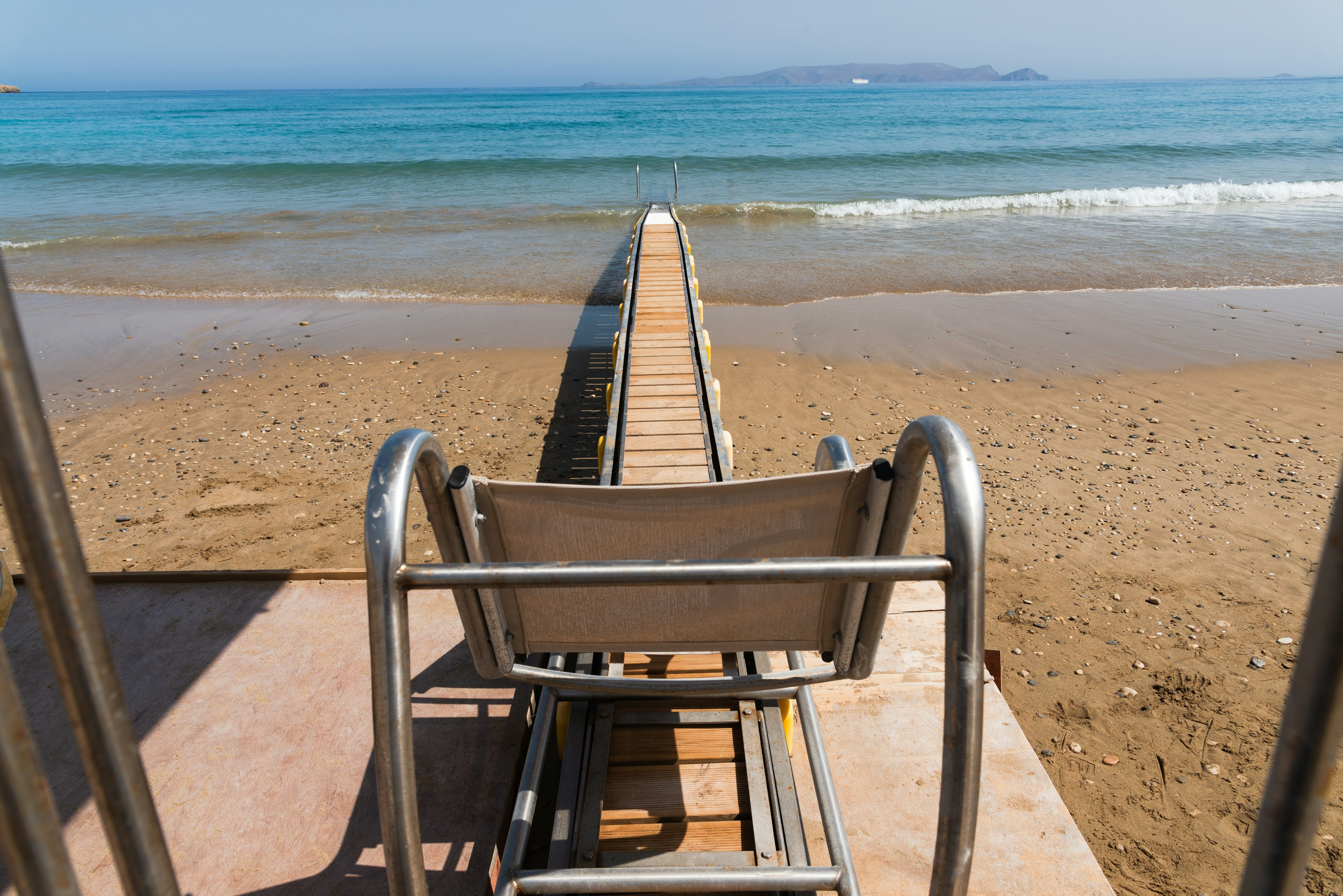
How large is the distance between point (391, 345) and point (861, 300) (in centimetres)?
584

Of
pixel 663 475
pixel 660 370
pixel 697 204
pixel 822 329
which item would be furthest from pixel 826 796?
pixel 697 204

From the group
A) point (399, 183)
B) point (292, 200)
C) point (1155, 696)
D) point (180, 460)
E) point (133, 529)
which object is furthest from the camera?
point (399, 183)

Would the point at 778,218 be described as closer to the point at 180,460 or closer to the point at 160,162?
the point at 180,460

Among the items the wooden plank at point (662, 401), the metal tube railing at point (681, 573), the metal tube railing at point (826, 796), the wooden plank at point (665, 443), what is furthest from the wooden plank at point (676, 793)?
the wooden plank at point (662, 401)

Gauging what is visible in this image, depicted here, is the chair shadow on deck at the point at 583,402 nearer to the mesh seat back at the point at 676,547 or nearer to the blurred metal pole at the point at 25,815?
the mesh seat back at the point at 676,547

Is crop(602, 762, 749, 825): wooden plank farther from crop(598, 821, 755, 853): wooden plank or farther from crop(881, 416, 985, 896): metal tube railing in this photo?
crop(881, 416, 985, 896): metal tube railing

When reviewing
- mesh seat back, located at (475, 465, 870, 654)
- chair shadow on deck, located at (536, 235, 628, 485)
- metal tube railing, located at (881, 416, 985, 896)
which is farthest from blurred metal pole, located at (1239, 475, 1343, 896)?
chair shadow on deck, located at (536, 235, 628, 485)

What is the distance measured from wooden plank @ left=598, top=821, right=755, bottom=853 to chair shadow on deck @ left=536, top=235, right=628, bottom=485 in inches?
86.1

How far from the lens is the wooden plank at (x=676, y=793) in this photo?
2.32m

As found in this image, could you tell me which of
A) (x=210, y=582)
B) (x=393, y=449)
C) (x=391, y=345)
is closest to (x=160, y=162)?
→ (x=391, y=345)

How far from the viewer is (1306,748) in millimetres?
633

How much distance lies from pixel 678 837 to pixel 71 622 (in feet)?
6.46

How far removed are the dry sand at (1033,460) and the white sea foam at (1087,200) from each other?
8365 mm

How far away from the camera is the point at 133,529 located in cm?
504
